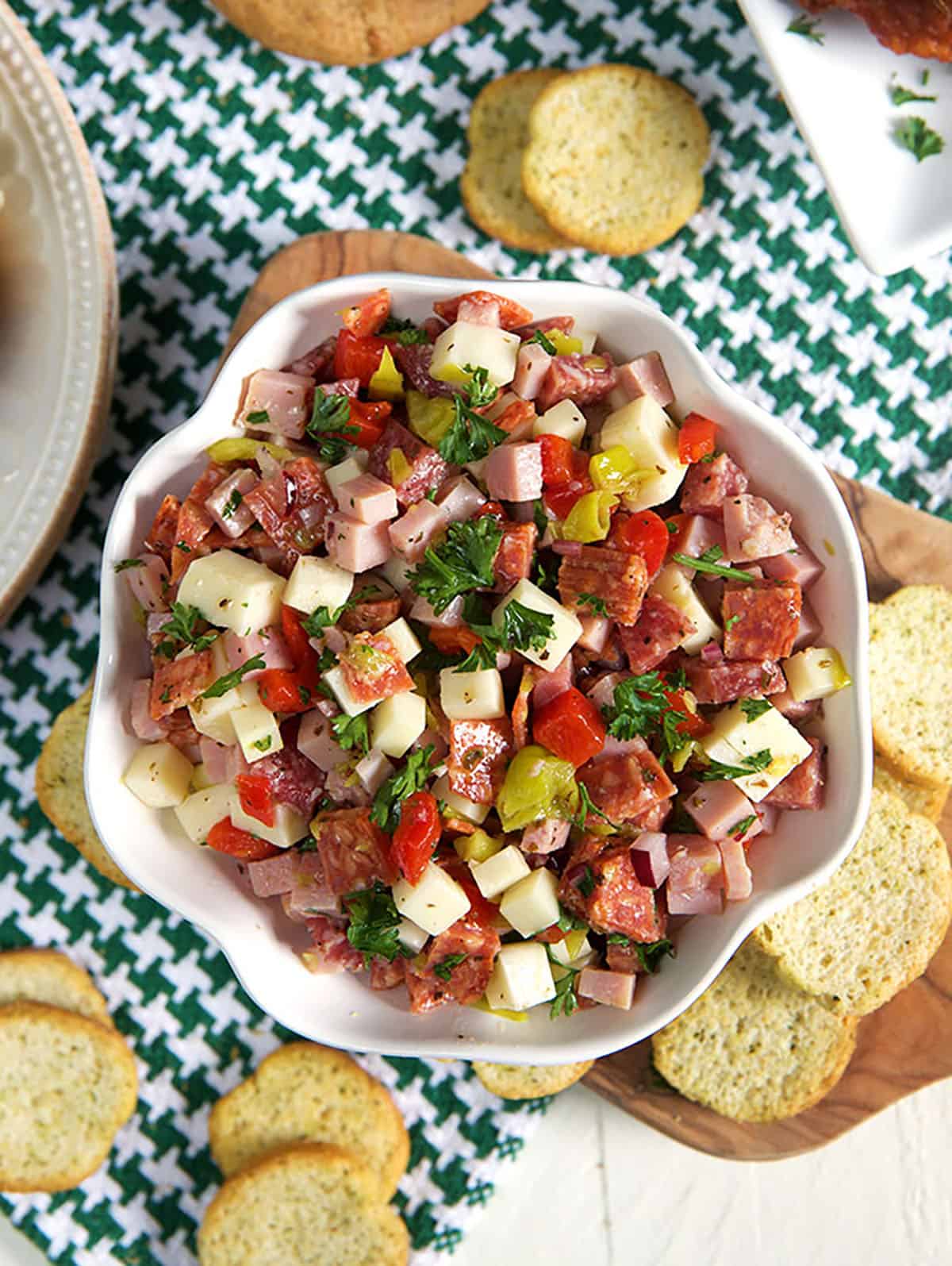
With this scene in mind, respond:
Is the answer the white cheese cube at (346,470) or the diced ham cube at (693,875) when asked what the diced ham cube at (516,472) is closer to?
the white cheese cube at (346,470)

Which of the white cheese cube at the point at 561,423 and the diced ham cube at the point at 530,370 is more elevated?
the diced ham cube at the point at 530,370

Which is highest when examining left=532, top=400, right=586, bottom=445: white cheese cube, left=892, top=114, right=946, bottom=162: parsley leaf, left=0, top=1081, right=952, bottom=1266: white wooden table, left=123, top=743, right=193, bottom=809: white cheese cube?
left=892, top=114, right=946, bottom=162: parsley leaf

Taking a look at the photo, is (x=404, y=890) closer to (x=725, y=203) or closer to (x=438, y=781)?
(x=438, y=781)

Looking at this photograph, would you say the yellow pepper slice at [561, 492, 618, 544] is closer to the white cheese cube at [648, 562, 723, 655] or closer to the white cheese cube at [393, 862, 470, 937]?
the white cheese cube at [648, 562, 723, 655]

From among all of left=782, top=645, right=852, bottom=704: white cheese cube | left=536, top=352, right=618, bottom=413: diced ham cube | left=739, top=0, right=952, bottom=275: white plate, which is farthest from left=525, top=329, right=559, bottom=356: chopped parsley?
left=739, top=0, right=952, bottom=275: white plate

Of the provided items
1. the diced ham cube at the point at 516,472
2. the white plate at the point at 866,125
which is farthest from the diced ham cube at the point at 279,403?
the white plate at the point at 866,125

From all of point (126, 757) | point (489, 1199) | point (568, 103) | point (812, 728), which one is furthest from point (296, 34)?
point (489, 1199)
